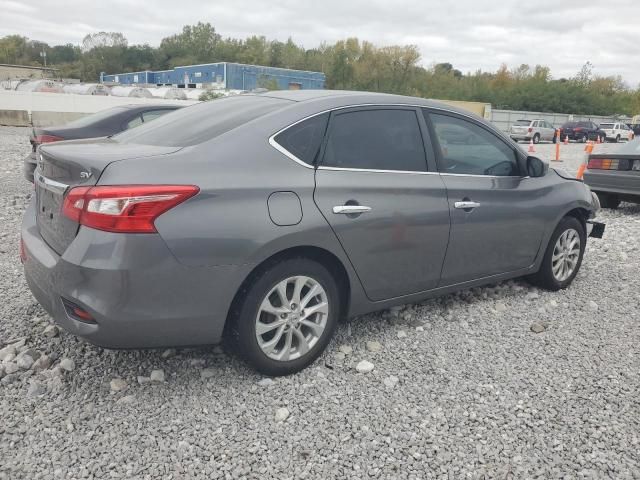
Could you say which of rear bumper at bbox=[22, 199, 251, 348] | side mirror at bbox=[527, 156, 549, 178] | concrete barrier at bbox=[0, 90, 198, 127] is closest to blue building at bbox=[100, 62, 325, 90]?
concrete barrier at bbox=[0, 90, 198, 127]

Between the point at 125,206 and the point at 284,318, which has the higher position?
the point at 125,206

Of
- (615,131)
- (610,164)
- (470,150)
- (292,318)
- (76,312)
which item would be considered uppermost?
(615,131)

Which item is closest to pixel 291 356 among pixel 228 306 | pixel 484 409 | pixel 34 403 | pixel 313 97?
pixel 228 306

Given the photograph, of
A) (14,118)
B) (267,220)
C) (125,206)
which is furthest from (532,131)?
(125,206)

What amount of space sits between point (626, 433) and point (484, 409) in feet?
2.27

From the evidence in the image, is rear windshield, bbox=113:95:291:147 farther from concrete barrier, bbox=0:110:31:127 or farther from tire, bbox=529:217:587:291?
concrete barrier, bbox=0:110:31:127

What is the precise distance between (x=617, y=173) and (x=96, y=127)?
301 inches

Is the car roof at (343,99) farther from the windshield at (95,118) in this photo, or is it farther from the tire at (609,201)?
the tire at (609,201)

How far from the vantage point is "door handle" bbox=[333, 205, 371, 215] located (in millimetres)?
3141

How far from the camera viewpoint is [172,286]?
264 cm

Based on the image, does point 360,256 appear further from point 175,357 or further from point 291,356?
point 175,357

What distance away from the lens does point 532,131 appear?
112 feet

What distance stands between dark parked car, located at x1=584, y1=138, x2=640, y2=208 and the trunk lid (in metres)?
7.66

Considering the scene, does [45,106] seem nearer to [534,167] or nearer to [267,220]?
[534,167]
